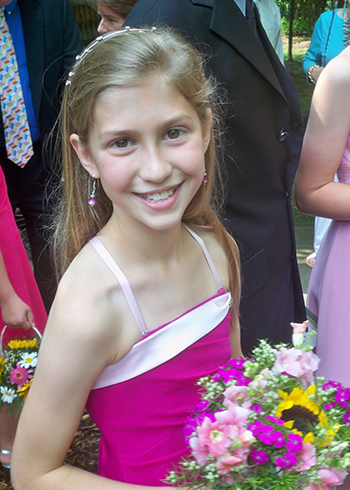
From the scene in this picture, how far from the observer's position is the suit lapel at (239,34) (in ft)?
7.39

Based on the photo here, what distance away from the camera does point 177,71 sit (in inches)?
63.7

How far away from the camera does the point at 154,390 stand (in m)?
1.64

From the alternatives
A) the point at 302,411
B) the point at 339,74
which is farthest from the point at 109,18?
the point at 302,411

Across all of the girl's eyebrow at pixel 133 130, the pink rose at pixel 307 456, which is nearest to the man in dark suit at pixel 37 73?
the girl's eyebrow at pixel 133 130

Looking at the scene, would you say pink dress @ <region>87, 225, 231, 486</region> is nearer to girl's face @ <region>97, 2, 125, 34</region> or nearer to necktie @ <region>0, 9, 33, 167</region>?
girl's face @ <region>97, 2, 125, 34</region>

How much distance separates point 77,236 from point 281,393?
2.51 feet

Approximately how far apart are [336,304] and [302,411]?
3.25 ft

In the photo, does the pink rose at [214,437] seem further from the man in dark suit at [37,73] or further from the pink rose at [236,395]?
the man in dark suit at [37,73]

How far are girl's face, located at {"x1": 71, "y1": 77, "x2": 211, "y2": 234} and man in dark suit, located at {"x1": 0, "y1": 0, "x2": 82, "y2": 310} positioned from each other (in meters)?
2.12

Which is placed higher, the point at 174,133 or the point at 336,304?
the point at 174,133

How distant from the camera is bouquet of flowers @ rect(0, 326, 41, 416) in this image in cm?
251

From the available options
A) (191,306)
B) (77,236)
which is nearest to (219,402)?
(191,306)

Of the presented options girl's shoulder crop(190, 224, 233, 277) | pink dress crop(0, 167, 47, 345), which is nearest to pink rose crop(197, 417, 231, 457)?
girl's shoulder crop(190, 224, 233, 277)

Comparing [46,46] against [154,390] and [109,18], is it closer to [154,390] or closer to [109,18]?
[109,18]
